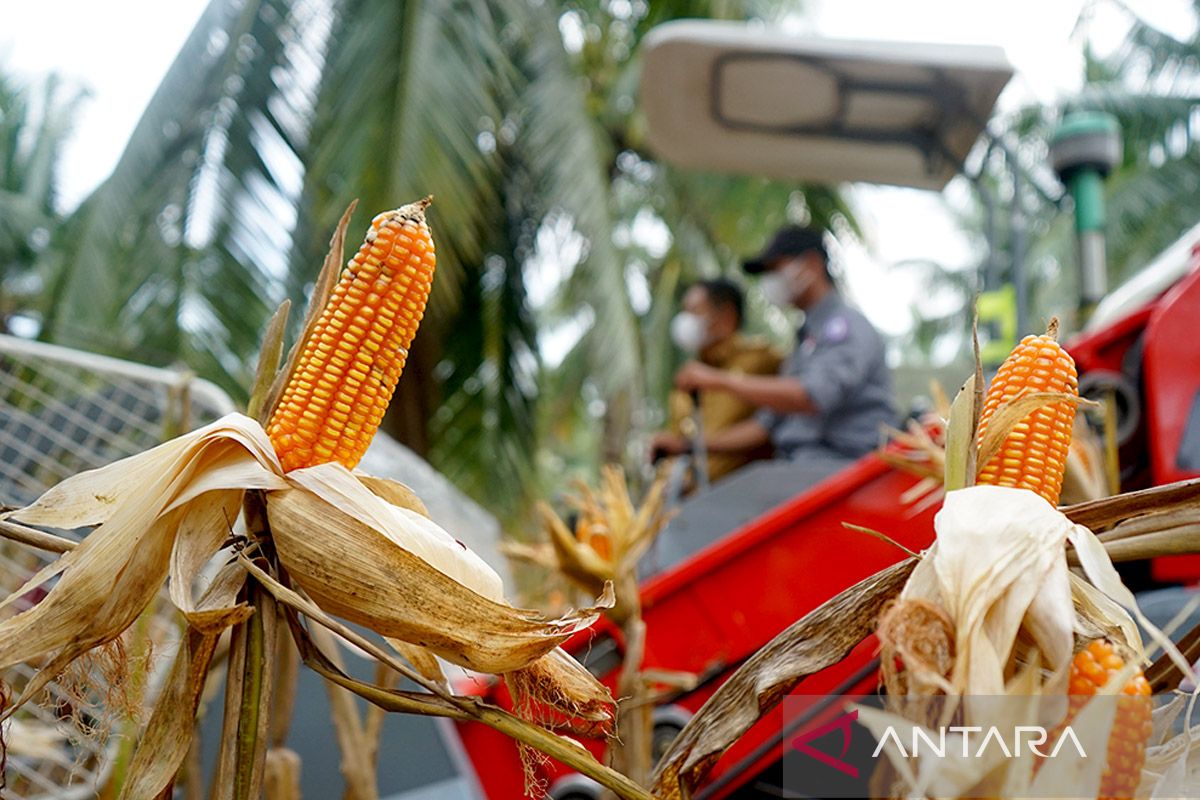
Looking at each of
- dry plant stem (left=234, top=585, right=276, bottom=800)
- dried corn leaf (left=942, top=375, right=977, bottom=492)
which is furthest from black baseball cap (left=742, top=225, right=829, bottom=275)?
dry plant stem (left=234, top=585, right=276, bottom=800)

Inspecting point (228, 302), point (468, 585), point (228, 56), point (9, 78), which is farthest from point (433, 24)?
point (9, 78)

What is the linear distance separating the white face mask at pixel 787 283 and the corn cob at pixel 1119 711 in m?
2.52

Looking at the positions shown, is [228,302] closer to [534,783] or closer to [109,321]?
[109,321]

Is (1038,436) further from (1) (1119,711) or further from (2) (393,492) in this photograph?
(2) (393,492)

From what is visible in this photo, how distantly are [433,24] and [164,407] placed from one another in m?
5.08

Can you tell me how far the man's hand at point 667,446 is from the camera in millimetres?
3100

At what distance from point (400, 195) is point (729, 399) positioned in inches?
111

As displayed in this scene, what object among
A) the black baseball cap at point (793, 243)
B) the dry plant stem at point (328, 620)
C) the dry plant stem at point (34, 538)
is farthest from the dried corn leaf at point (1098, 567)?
the black baseball cap at point (793, 243)

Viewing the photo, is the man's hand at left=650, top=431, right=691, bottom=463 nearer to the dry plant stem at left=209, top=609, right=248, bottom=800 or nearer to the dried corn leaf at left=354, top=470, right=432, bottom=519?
the dried corn leaf at left=354, top=470, right=432, bottom=519

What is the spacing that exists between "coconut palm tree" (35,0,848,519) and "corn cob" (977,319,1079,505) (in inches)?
197

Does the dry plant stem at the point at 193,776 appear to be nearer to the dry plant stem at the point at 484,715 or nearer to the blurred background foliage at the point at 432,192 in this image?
the dry plant stem at the point at 484,715

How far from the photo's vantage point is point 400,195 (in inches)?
212

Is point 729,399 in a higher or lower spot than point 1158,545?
lower

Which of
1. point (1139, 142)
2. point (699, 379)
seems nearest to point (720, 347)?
point (699, 379)
